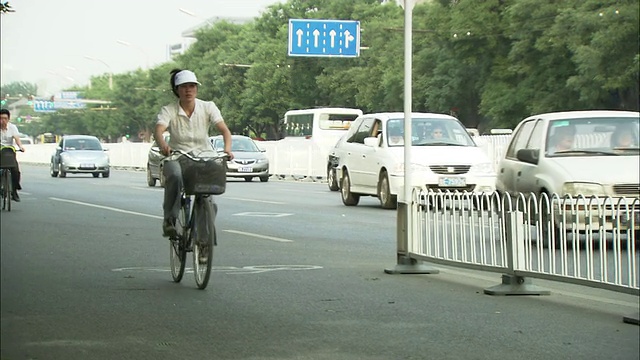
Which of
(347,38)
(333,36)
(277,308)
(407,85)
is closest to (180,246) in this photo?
(277,308)

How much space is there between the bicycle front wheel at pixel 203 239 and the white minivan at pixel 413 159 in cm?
1099

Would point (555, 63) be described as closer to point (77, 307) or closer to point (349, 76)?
point (349, 76)

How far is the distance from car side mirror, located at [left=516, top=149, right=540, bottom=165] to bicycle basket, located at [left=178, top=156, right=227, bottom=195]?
6.27m

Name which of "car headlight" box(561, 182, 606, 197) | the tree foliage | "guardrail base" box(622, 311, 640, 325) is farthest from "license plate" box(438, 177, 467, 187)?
the tree foliage

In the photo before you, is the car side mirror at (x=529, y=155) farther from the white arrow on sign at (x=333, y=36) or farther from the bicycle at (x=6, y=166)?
the white arrow on sign at (x=333, y=36)

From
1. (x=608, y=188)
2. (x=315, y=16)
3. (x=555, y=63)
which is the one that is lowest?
(x=608, y=188)

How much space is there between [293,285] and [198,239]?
97 centimetres

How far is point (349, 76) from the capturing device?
77.8 meters

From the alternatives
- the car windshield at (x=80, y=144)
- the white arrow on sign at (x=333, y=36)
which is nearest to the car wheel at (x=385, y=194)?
the car windshield at (x=80, y=144)

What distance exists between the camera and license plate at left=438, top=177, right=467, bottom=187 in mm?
22422

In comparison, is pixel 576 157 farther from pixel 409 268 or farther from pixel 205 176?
pixel 205 176

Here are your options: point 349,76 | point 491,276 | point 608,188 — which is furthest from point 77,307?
point 349,76

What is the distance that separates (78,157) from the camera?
47000 millimetres

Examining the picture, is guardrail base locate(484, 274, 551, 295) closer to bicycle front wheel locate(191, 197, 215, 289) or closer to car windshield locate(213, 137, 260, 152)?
bicycle front wheel locate(191, 197, 215, 289)
